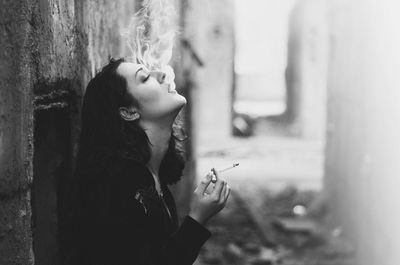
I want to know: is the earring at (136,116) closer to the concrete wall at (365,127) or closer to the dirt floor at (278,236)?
the concrete wall at (365,127)

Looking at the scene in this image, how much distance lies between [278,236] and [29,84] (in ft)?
26.0

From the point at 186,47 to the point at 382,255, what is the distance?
339 cm

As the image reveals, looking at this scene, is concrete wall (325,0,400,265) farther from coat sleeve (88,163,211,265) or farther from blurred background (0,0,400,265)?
coat sleeve (88,163,211,265)

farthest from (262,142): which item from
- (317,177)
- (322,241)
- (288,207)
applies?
(322,241)

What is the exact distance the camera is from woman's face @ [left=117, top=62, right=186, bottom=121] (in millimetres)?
2672

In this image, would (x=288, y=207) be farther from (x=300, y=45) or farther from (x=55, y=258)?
(x=300, y=45)

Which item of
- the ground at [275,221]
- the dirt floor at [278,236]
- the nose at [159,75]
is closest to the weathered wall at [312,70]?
the ground at [275,221]

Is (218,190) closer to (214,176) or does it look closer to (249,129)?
(214,176)

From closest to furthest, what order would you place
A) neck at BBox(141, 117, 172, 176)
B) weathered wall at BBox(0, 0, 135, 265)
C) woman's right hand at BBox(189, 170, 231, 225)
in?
1. weathered wall at BBox(0, 0, 135, 265)
2. woman's right hand at BBox(189, 170, 231, 225)
3. neck at BBox(141, 117, 172, 176)

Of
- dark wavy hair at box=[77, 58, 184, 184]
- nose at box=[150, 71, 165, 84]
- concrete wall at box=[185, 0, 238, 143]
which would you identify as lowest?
concrete wall at box=[185, 0, 238, 143]

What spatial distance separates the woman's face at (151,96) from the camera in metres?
2.67

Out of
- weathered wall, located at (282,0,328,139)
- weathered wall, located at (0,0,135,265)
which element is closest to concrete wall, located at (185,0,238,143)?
weathered wall, located at (282,0,328,139)

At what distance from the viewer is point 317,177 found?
13305mm

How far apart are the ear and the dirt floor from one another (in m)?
6.00
